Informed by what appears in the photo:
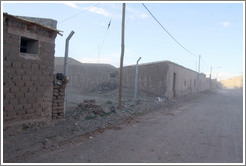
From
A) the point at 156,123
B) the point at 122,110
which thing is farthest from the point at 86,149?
the point at 122,110

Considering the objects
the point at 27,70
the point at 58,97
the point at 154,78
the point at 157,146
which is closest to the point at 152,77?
the point at 154,78

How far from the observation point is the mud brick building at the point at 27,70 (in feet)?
27.6

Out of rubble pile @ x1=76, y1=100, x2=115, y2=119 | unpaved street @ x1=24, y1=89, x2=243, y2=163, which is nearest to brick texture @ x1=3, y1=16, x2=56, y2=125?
unpaved street @ x1=24, y1=89, x2=243, y2=163

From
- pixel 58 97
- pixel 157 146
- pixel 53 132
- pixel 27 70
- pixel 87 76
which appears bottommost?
pixel 157 146

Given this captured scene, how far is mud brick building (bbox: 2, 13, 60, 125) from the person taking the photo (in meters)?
8.41

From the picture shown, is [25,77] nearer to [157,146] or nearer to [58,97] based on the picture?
[58,97]

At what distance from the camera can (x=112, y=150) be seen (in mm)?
7652

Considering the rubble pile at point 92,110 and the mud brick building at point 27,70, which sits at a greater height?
the mud brick building at point 27,70

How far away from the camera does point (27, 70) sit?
9.16 m

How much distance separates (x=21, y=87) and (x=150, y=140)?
161 inches

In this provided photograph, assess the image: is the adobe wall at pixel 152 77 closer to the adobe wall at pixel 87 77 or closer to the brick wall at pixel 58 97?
the adobe wall at pixel 87 77

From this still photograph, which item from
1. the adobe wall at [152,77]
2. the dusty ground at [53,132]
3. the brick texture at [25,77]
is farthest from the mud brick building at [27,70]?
the adobe wall at [152,77]

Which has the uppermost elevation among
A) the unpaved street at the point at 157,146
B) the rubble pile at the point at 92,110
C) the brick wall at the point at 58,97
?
the brick wall at the point at 58,97

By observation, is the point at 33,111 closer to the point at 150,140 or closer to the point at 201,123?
the point at 150,140
